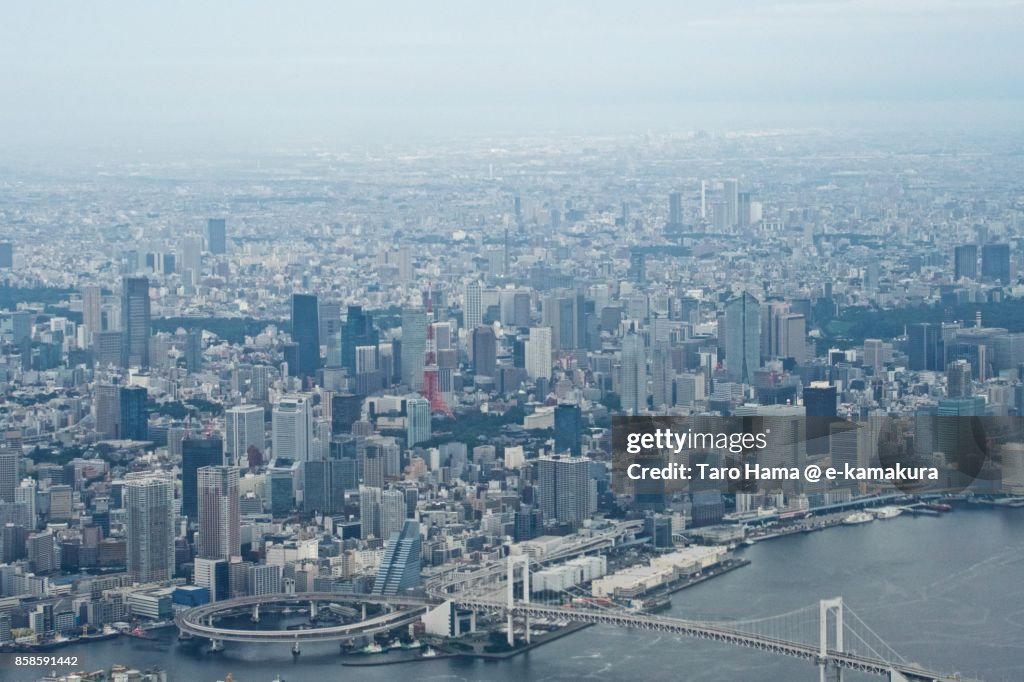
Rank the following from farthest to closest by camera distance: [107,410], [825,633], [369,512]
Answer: [107,410], [369,512], [825,633]

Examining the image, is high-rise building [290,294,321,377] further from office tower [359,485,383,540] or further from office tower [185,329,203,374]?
office tower [359,485,383,540]

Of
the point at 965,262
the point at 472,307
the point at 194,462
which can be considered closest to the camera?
the point at 194,462

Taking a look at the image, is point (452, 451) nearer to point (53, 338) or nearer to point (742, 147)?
point (742, 147)

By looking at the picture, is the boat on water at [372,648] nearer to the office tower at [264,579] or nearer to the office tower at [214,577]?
the office tower at [264,579]

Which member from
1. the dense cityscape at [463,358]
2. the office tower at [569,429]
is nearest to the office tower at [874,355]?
the dense cityscape at [463,358]

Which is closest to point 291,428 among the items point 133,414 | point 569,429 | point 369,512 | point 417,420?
point 417,420

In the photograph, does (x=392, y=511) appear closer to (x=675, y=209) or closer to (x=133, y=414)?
(x=133, y=414)
